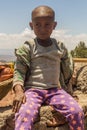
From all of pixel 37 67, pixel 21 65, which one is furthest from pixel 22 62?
pixel 37 67

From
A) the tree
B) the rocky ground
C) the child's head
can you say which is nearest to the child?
the child's head

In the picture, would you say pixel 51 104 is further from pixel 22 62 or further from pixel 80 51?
pixel 80 51

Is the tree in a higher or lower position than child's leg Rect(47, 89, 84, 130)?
lower

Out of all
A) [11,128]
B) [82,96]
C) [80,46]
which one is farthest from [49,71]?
[80,46]

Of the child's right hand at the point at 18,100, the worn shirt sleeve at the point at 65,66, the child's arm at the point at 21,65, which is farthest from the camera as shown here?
the worn shirt sleeve at the point at 65,66

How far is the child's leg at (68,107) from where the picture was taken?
3.46 metres

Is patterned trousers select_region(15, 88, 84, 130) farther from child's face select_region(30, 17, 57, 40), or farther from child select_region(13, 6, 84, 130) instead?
child's face select_region(30, 17, 57, 40)

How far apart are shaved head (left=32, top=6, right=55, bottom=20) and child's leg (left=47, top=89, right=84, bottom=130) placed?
2.72 feet

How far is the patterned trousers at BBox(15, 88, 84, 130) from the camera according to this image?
10.8 ft

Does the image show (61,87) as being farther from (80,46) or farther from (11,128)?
(80,46)

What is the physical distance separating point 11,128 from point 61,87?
0.77 m

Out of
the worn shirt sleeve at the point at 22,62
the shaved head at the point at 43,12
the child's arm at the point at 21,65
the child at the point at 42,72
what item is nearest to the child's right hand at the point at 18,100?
the child at the point at 42,72

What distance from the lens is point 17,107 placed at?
3.44 metres

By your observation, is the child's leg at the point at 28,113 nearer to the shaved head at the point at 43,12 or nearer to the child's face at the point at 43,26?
the child's face at the point at 43,26
